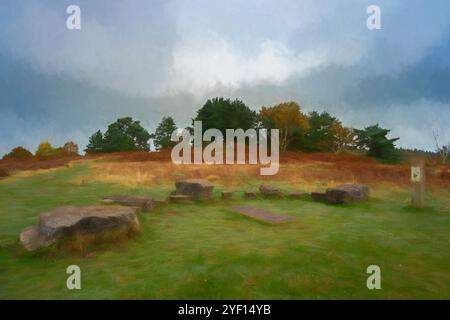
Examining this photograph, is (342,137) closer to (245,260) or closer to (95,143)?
(95,143)

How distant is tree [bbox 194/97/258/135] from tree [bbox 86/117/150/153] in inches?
517

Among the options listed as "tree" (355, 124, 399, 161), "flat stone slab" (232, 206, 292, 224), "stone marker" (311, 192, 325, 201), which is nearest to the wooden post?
"stone marker" (311, 192, 325, 201)

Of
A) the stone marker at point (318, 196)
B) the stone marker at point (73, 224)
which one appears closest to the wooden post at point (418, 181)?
the stone marker at point (318, 196)

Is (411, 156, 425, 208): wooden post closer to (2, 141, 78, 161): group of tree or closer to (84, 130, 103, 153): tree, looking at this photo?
(2, 141, 78, 161): group of tree

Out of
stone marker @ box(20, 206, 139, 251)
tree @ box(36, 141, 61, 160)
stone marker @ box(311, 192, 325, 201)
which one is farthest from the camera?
tree @ box(36, 141, 61, 160)

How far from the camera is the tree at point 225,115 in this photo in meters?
41.0

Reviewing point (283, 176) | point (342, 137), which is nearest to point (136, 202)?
point (283, 176)

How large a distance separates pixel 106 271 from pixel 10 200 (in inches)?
309

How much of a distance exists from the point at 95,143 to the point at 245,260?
A: 2002 inches

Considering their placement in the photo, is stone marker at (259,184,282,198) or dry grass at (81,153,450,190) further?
dry grass at (81,153,450,190)

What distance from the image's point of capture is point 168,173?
20.0 metres

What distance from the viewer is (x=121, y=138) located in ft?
167

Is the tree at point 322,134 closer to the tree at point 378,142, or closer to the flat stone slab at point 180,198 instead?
the tree at point 378,142

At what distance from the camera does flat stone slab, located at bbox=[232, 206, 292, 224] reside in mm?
8766
